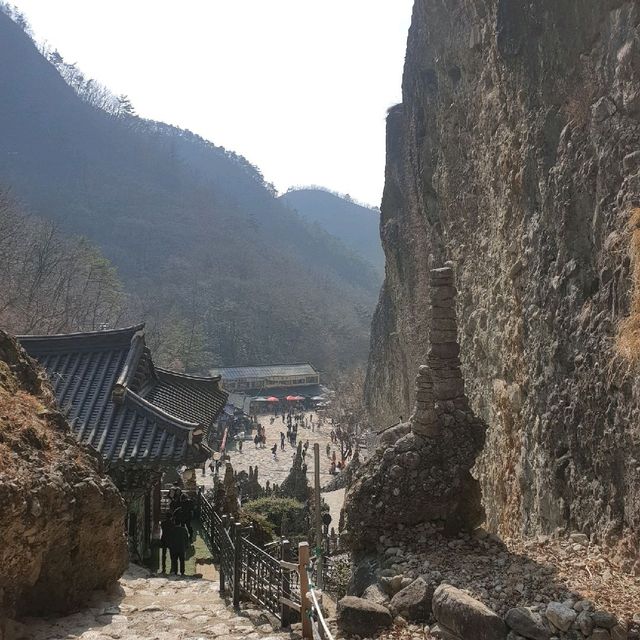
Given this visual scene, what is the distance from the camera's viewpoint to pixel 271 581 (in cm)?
656

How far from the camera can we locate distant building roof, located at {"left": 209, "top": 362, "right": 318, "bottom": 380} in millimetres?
64750

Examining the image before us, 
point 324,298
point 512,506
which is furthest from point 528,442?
point 324,298

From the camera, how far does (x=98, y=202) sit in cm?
9531

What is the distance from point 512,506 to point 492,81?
9003 mm

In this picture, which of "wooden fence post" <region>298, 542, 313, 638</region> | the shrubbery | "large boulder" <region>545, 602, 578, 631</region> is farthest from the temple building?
the shrubbery

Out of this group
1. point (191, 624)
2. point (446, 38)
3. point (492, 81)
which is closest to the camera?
point (191, 624)

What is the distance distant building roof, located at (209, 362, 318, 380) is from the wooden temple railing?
2230 inches

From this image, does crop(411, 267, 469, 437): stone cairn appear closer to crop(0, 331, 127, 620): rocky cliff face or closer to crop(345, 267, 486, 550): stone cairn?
crop(345, 267, 486, 550): stone cairn

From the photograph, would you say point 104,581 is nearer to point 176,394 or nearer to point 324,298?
point 176,394

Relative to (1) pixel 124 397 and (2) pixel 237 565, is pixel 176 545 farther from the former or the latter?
(2) pixel 237 565

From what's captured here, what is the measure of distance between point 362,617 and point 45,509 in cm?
320

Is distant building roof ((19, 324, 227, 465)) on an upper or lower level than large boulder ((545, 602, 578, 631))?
upper

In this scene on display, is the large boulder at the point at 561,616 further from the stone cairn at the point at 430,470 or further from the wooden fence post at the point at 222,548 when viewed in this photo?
the wooden fence post at the point at 222,548

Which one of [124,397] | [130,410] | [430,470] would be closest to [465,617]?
[430,470]
